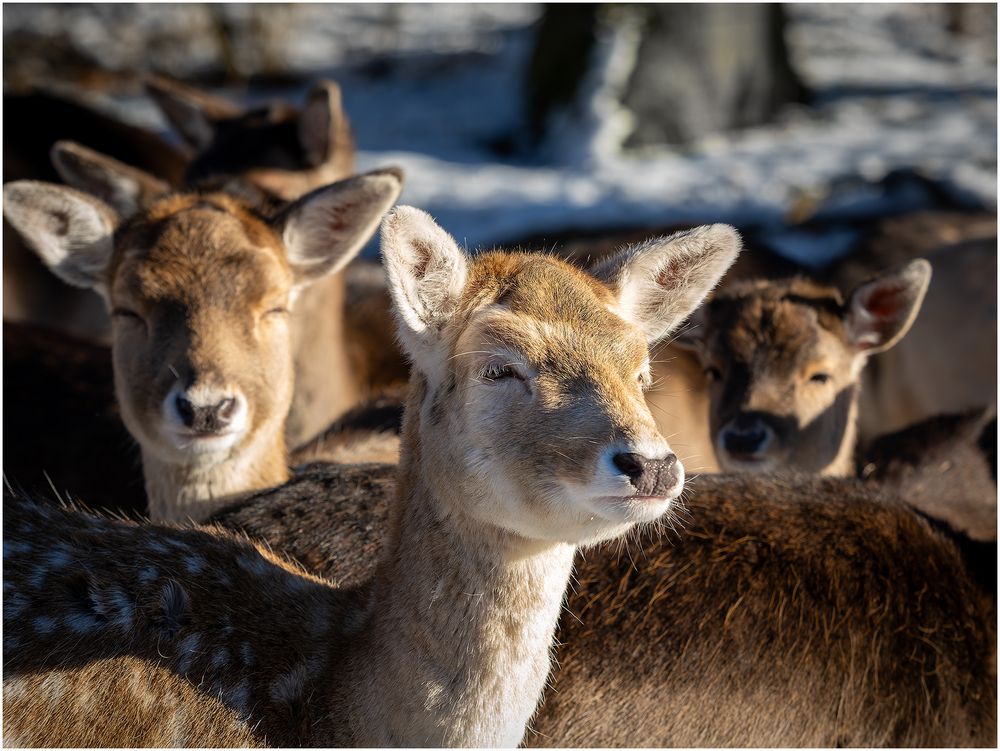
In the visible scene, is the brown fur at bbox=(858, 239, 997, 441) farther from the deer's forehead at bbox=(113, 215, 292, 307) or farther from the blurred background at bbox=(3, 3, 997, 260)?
the deer's forehead at bbox=(113, 215, 292, 307)

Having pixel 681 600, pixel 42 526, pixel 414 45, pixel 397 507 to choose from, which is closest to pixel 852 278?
pixel 681 600

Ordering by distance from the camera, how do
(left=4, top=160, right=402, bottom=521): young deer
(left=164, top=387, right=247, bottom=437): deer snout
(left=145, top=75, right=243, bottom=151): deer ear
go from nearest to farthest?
(left=164, top=387, right=247, bottom=437): deer snout
(left=4, top=160, right=402, bottom=521): young deer
(left=145, top=75, right=243, bottom=151): deer ear

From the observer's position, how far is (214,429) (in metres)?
4.23

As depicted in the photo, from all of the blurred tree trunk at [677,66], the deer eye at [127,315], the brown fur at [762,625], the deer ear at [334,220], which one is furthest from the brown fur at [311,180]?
the blurred tree trunk at [677,66]

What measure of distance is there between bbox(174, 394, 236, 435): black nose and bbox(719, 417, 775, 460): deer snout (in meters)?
2.18

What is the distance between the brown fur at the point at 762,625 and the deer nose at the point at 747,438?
1.03 meters

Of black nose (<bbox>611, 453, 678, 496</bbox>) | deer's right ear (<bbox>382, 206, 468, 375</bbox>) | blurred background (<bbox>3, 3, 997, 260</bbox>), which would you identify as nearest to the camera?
black nose (<bbox>611, 453, 678, 496</bbox>)

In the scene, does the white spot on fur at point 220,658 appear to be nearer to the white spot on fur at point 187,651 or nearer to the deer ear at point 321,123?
the white spot on fur at point 187,651

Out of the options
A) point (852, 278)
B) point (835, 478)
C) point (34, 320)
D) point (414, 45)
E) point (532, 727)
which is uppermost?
point (835, 478)

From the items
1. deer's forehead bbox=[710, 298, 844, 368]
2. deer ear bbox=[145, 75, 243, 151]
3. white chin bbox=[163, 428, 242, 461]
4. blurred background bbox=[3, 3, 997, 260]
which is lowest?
blurred background bbox=[3, 3, 997, 260]

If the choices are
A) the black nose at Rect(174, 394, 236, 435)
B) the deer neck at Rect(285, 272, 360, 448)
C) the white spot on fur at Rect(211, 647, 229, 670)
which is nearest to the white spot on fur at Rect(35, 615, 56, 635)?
the white spot on fur at Rect(211, 647, 229, 670)

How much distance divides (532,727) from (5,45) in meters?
12.0

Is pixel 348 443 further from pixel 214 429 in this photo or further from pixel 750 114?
pixel 750 114

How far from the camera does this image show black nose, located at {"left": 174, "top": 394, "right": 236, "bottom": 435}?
4184mm
